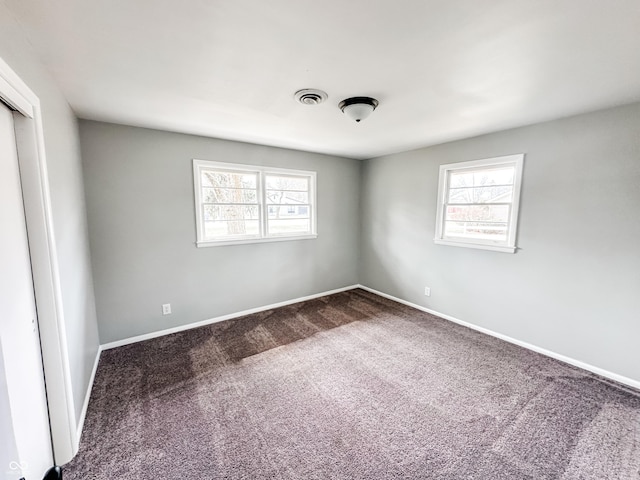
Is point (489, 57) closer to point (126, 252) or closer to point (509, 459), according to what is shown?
point (509, 459)

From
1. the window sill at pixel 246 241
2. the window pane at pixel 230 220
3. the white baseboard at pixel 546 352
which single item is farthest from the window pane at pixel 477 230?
the window pane at pixel 230 220

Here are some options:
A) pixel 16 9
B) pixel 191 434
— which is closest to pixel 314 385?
pixel 191 434

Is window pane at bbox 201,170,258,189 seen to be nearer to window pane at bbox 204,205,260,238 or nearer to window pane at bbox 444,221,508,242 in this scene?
window pane at bbox 204,205,260,238

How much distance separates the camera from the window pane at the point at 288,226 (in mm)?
3904

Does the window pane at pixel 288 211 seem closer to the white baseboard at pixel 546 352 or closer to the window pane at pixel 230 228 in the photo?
the window pane at pixel 230 228

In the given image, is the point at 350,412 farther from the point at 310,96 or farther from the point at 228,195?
the point at 228,195

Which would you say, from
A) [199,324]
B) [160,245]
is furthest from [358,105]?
[199,324]

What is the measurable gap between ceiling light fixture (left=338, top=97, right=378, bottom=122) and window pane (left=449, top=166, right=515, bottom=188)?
6.26 ft

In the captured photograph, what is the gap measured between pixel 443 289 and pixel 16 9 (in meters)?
4.35

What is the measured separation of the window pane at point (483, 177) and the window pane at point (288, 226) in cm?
222

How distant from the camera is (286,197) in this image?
4008 millimetres

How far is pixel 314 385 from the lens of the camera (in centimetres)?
228

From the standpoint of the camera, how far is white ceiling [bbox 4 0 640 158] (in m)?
1.17

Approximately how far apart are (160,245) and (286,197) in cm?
183
